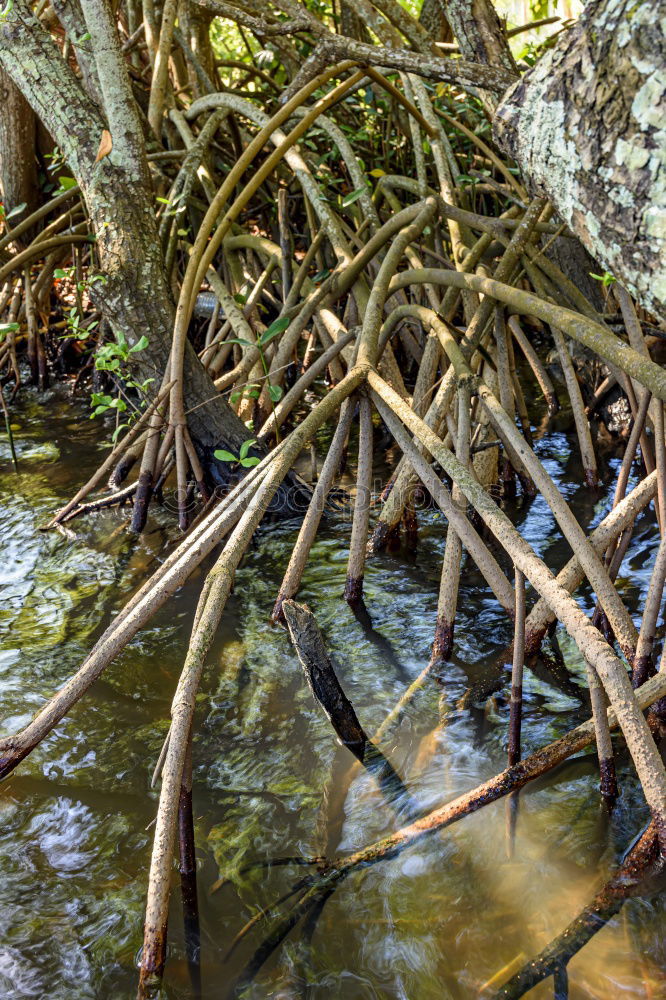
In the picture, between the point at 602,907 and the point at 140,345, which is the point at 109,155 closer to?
the point at 140,345

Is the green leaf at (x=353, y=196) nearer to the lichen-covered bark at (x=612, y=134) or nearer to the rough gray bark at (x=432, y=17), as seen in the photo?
the lichen-covered bark at (x=612, y=134)

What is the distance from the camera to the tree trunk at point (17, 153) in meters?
5.79

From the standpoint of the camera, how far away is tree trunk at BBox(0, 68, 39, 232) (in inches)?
228

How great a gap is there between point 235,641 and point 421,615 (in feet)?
2.32

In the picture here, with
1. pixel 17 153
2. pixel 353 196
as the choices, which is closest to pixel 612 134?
pixel 353 196

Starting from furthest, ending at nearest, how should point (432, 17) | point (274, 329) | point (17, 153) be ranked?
1. point (17, 153)
2. point (432, 17)
3. point (274, 329)

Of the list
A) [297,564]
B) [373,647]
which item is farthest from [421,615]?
[297,564]

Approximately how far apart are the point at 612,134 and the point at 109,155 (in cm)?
254

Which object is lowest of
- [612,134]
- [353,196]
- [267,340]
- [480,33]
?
[267,340]

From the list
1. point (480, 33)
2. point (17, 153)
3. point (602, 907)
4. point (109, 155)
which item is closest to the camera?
point (602, 907)

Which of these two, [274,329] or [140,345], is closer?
[140,345]

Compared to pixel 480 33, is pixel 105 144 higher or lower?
lower

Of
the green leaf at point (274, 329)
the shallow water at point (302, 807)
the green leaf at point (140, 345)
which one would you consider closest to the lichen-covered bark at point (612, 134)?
the shallow water at point (302, 807)

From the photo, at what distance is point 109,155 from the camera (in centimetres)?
318
